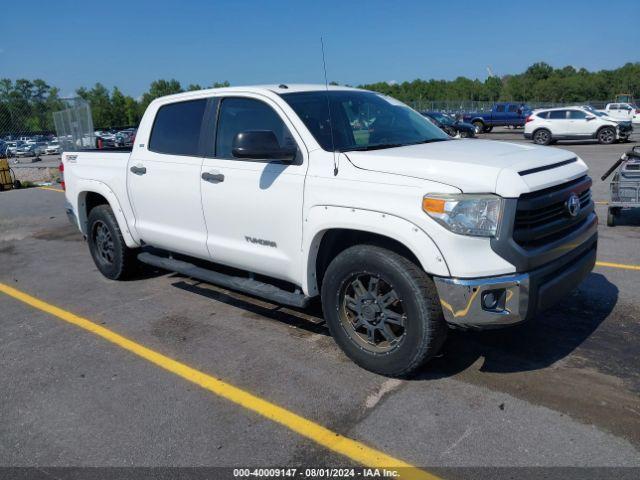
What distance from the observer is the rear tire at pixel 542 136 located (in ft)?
81.8

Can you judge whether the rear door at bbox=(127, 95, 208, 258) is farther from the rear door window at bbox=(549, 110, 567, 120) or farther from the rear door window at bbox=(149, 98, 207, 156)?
the rear door window at bbox=(549, 110, 567, 120)

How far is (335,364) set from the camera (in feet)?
13.3

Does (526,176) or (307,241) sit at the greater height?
(526,176)

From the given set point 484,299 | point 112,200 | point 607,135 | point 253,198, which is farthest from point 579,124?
point 484,299

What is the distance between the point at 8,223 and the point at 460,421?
1011 centimetres

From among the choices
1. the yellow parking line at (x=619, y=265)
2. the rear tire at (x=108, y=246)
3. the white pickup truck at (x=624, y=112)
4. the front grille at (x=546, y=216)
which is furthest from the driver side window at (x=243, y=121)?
the white pickup truck at (x=624, y=112)

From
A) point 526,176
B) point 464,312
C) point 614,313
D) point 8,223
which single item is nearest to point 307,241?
point 464,312

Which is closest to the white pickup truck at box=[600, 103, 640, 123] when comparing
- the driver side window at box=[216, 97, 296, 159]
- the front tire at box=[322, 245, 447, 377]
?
the driver side window at box=[216, 97, 296, 159]

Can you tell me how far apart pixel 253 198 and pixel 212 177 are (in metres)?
0.53

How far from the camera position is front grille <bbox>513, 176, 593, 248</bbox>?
3303mm

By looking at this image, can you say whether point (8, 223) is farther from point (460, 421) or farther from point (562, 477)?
point (562, 477)

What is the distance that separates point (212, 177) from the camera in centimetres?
460

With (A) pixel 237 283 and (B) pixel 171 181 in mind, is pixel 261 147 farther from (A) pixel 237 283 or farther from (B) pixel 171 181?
(B) pixel 171 181

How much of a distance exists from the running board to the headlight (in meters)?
1.36
